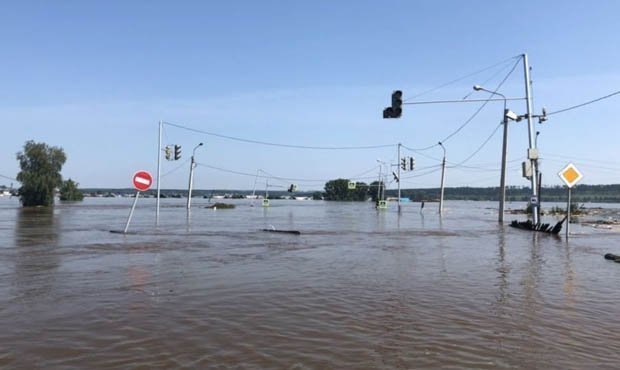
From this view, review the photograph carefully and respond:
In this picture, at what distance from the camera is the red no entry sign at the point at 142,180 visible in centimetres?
2019

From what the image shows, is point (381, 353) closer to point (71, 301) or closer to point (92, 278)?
point (71, 301)

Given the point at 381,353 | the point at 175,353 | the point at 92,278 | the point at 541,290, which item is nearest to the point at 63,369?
the point at 175,353

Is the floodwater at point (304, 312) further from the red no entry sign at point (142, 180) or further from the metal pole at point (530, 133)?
the metal pole at point (530, 133)

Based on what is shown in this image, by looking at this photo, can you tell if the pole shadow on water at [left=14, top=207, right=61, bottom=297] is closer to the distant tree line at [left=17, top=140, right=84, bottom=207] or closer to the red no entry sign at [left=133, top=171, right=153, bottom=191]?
the red no entry sign at [left=133, top=171, right=153, bottom=191]

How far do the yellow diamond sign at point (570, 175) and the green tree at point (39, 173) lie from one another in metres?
Answer: 78.8

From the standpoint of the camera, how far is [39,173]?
270 feet

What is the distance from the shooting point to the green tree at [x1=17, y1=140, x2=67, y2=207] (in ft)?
258

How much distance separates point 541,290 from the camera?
369 inches

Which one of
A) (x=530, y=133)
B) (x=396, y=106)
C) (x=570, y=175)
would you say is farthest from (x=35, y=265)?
(x=530, y=133)

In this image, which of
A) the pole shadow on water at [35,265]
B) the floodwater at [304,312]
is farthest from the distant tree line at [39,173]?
the floodwater at [304,312]

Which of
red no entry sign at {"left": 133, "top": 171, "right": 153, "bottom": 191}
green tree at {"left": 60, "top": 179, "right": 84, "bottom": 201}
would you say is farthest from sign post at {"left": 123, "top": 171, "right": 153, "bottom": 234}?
green tree at {"left": 60, "top": 179, "right": 84, "bottom": 201}

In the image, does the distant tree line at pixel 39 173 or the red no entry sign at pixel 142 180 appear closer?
the red no entry sign at pixel 142 180

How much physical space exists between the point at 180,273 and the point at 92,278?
70.2 inches

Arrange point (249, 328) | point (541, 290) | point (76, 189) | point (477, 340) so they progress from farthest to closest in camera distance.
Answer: point (76, 189) < point (541, 290) < point (249, 328) < point (477, 340)
